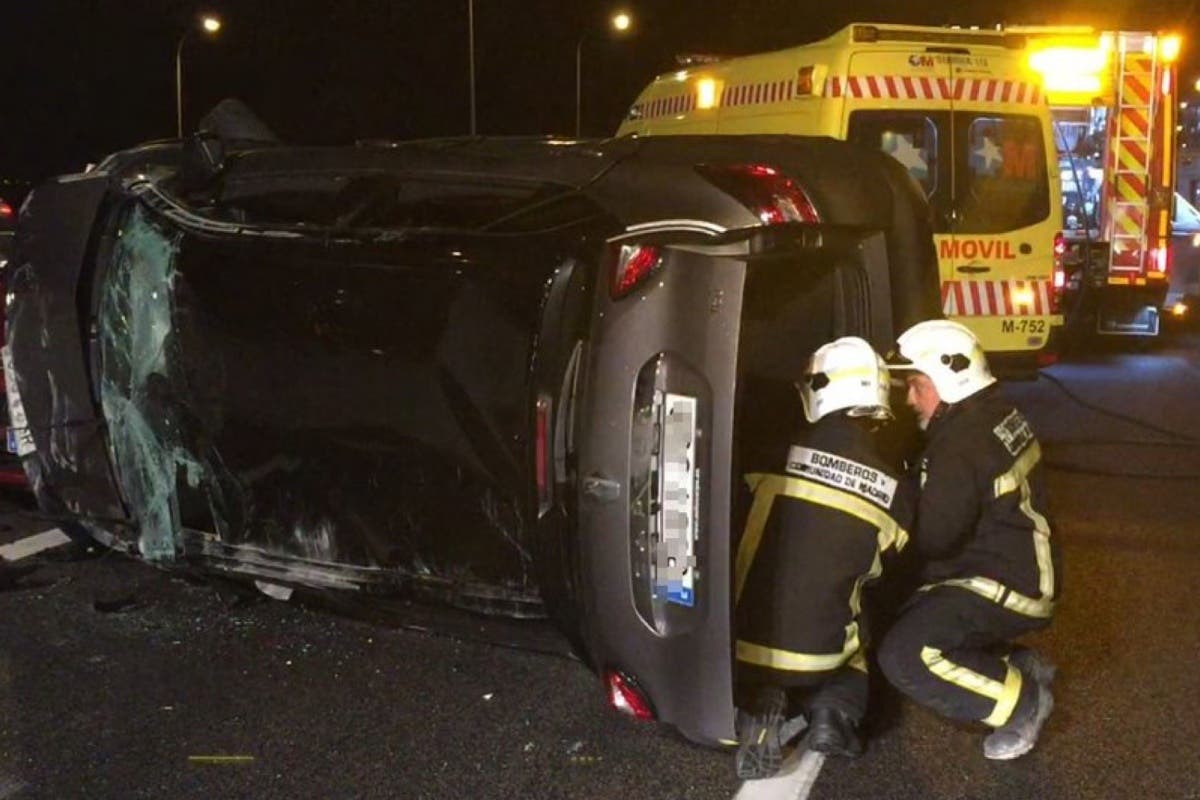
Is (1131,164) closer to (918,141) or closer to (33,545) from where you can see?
(918,141)

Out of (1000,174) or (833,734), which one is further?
(1000,174)

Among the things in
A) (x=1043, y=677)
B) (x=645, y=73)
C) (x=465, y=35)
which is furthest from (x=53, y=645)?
(x=645, y=73)

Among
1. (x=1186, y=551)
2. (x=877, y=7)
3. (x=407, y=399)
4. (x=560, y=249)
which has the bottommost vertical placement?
(x=1186, y=551)

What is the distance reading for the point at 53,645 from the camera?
16.5 ft

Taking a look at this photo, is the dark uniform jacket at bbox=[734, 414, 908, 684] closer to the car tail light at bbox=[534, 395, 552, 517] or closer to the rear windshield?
the car tail light at bbox=[534, 395, 552, 517]

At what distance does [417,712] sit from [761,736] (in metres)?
1.13

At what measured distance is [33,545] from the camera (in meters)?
6.28

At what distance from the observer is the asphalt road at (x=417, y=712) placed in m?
3.94

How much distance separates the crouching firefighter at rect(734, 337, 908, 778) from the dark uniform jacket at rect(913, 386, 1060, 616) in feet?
0.56

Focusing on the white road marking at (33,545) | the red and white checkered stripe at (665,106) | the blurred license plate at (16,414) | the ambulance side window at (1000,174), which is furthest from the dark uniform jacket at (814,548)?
the red and white checkered stripe at (665,106)

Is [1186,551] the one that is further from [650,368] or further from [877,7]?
[877,7]

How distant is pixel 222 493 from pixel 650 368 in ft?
5.92

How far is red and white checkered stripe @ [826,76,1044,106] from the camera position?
8.93 meters

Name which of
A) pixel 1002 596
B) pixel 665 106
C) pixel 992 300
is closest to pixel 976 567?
pixel 1002 596
